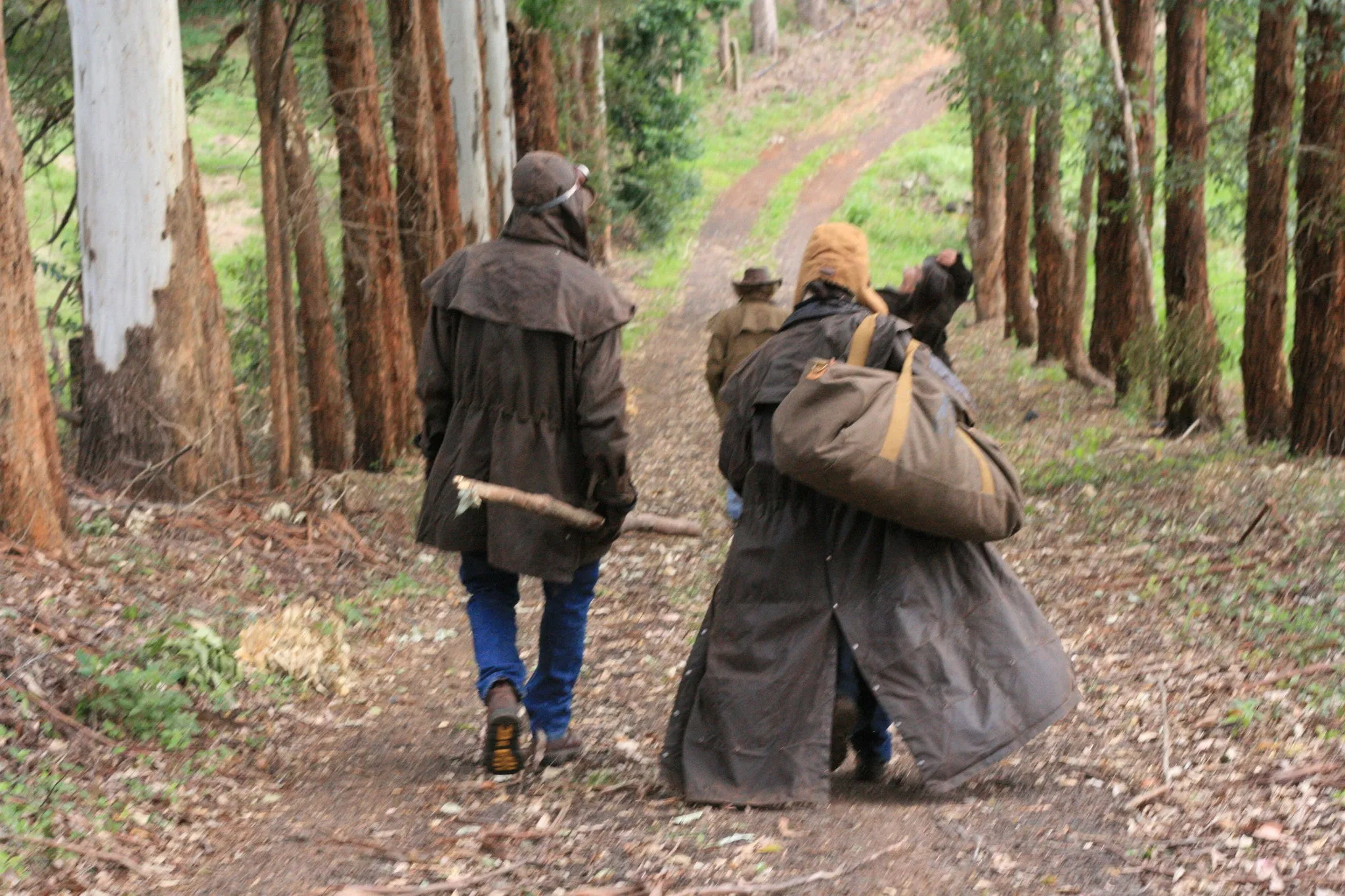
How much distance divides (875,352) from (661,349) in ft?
64.7

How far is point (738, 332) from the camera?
35.3 feet

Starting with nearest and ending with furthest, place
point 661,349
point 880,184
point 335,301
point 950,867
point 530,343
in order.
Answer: point 950,867
point 530,343
point 335,301
point 661,349
point 880,184

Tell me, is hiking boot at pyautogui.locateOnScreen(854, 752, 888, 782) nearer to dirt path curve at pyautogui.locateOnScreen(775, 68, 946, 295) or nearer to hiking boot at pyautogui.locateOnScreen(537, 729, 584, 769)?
hiking boot at pyautogui.locateOnScreen(537, 729, 584, 769)

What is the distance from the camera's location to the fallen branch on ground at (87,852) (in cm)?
462

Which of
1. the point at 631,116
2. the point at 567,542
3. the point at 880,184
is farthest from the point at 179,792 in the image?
the point at 880,184

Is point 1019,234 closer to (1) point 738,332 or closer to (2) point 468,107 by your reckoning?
(2) point 468,107

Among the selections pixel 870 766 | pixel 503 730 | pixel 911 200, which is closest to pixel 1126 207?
pixel 870 766

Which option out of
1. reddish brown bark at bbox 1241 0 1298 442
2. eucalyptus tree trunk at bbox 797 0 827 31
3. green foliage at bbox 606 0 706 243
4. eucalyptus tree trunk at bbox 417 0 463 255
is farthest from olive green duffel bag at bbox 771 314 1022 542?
eucalyptus tree trunk at bbox 797 0 827 31

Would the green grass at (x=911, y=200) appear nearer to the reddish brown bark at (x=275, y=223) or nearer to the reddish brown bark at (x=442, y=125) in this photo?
the reddish brown bark at (x=442, y=125)

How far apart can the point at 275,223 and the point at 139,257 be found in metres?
1.40

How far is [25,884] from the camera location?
441 cm

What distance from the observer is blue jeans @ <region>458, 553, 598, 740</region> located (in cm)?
556

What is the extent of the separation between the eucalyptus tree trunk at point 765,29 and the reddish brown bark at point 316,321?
150 feet

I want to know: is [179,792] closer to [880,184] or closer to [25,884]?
[25,884]
